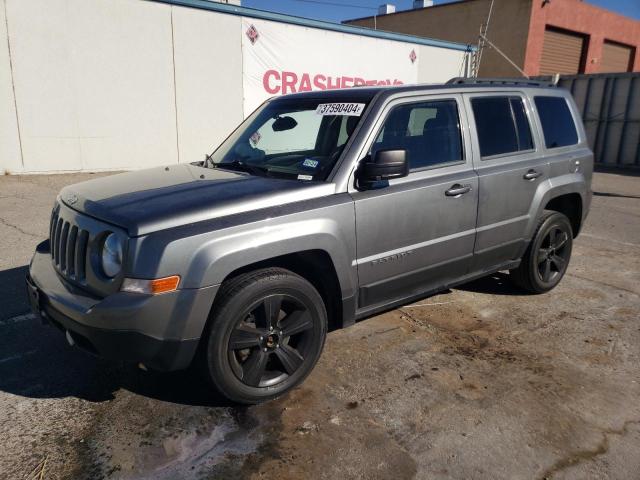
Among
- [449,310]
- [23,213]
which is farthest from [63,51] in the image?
[449,310]

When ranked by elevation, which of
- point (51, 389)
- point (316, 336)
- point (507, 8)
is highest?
point (507, 8)

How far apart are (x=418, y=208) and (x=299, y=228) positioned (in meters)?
1.00

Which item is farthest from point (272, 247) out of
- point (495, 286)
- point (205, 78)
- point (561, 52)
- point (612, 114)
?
point (561, 52)

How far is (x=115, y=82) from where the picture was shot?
→ 1137 centimetres

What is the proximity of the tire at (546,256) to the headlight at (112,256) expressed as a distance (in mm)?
3541

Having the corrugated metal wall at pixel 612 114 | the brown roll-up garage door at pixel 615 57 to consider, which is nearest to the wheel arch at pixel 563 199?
the corrugated metal wall at pixel 612 114

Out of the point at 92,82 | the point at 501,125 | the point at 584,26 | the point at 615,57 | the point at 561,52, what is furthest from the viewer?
the point at 615,57

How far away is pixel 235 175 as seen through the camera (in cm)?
352

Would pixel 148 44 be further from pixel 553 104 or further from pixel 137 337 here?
pixel 137 337

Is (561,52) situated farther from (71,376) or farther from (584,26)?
→ (71,376)

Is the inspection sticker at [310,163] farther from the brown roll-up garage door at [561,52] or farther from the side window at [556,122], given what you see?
the brown roll-up garage door at [561,52]

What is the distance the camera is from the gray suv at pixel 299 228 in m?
2.66

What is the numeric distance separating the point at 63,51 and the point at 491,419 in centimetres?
1105

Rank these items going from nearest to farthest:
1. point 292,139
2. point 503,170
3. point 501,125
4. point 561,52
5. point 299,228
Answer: point 299,228 < point 292,139 < point 503,170 < point 501,125 < point 561,52
